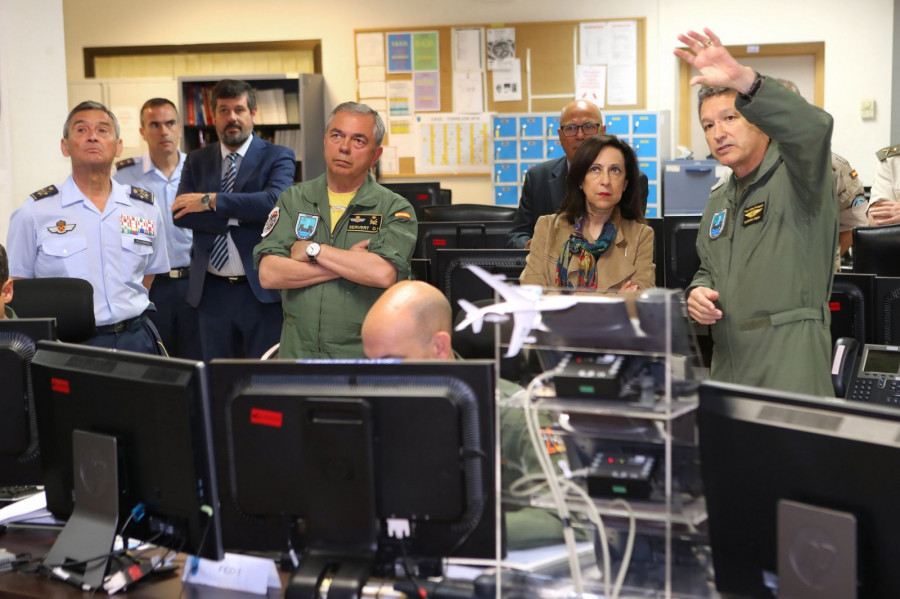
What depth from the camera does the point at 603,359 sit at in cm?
146

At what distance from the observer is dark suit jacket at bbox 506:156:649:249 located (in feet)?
13.0

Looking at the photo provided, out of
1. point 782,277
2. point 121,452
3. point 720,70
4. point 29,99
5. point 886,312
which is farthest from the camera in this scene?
point 29,99

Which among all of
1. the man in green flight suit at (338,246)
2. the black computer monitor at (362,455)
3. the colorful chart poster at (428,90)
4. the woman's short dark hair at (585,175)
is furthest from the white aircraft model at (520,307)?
the colorful chart poster at (428,90)

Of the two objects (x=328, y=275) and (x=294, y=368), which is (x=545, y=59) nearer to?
(x=328, y=275)

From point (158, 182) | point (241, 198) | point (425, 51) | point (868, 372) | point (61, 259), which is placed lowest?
point (868, 372)

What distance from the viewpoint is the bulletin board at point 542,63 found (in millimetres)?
8234

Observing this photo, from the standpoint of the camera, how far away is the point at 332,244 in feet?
9.98

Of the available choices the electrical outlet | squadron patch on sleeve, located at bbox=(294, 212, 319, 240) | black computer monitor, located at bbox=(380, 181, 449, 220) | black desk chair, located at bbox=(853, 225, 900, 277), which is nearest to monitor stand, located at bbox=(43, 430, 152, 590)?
squadron patch on sleeve, located at bbox=(294, 212, 319, 240)

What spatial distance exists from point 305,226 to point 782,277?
147 centimetres

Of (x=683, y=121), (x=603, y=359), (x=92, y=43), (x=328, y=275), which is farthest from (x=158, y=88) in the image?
(x=603, y=359)

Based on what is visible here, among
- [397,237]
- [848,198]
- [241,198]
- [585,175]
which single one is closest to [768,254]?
[585,175]

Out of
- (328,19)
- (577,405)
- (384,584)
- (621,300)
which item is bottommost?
(384,584)

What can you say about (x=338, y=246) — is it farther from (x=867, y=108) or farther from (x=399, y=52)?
(x=867, y=108)

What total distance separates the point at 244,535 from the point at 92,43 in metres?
8.25
